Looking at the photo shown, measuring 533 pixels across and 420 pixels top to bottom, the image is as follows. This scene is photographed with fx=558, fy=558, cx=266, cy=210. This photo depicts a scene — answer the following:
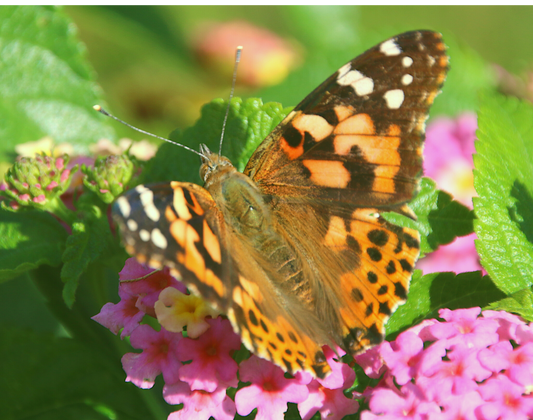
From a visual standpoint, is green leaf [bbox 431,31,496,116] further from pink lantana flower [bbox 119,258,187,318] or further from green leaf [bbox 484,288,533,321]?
pink lantana flower [bbox 119,258,187,318]

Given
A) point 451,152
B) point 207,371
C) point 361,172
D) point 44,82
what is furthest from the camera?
point 451,152

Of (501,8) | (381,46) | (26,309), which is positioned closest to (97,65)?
(26,309)

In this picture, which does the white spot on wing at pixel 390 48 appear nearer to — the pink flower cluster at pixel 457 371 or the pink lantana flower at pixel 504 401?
the pink flower cluster at pixel 457 371

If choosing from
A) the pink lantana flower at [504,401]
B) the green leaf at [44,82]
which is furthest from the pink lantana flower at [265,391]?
the green leaf at [44,82]

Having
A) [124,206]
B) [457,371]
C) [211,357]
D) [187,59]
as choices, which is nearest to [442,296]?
[457,371]

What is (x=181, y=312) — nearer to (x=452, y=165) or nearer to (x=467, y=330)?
(x=467, y=330)

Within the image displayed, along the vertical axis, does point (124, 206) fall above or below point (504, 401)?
above

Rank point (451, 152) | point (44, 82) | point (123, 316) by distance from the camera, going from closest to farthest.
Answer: point (123, 316)
point (44, 82)
point (451, 152)
